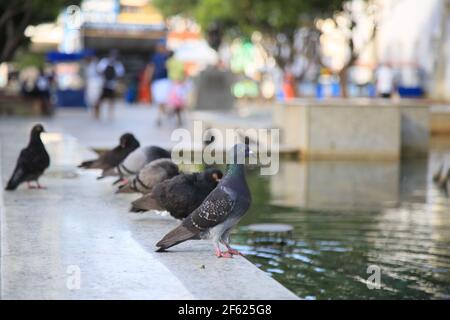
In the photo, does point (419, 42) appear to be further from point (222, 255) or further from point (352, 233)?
point (222, 255)

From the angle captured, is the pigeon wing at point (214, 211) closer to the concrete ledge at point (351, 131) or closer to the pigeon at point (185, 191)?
the pigeon at point (185, 191)

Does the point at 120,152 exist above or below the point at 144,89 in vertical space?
above

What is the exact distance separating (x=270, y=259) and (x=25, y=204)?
2500 millimetres

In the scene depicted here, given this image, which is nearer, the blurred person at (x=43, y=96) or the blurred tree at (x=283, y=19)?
the blurred tree at (x=283, y=19)

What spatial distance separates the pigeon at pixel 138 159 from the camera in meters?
9.86

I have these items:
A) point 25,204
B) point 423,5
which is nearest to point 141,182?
point 25,204

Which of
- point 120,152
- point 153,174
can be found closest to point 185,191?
point 153,174

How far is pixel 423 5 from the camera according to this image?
46.1 metres

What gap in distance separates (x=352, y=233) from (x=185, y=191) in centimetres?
360

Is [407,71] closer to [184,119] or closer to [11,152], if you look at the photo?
[184,119]

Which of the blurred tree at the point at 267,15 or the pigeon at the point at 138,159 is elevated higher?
the blurred tree at the point at 267,15

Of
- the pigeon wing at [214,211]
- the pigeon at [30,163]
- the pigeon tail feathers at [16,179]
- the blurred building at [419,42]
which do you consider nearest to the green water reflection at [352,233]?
the pigeon wing at [214,211]

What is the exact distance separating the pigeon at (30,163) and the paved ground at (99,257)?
6.6 inches

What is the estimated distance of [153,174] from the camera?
345 inches
